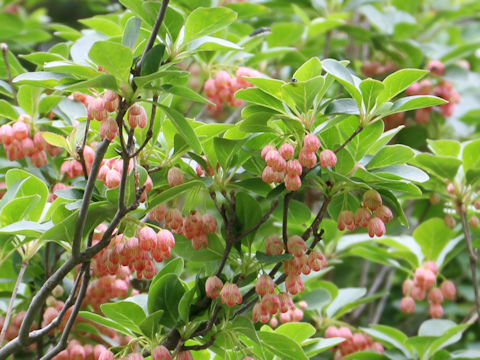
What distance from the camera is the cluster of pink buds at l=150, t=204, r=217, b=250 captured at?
1.76 m

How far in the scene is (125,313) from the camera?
69.6 inches

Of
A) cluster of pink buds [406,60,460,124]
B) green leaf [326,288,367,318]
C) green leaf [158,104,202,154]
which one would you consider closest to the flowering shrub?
green leaf [158,104,202,154]

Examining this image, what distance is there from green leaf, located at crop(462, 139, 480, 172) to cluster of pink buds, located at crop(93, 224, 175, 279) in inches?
40.9

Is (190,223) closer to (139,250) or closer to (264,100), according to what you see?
(139,250)

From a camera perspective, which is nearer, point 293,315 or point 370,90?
point 370,90

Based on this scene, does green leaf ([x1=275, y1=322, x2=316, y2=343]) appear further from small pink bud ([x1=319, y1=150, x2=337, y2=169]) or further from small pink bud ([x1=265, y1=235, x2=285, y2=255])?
small pink bud ([x1=319, y1=150, x2=337, y2=169])

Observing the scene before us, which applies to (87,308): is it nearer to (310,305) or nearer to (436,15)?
(310,305)

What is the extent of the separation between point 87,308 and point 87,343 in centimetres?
16

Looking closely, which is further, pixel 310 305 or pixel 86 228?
pixel 310 305

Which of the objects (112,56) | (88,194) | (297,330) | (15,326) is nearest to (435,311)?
(297,330)

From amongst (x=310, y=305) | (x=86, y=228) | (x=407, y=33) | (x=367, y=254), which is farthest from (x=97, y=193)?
(x=407, y=33)

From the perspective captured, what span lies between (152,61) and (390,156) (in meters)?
0.68

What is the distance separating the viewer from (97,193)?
1.84 metres

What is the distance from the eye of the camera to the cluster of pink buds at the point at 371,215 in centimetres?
177
